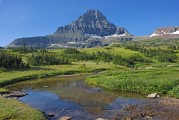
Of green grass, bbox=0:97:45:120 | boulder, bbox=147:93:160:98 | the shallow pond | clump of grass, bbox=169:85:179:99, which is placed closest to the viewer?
green grass, bbox=0:97:45:120

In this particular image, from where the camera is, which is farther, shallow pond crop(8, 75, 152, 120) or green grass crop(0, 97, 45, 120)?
shallow pond crop(8, 75, 152, 120)

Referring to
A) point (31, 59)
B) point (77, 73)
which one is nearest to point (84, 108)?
point (77, 73)

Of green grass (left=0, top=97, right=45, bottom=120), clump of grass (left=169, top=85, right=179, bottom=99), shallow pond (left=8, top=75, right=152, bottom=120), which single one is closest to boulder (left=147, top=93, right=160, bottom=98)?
shallow pond (left=8, top=75, right=152, bottom=120)

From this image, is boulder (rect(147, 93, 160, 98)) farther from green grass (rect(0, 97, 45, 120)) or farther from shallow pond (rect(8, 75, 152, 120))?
green grass (rect(0, 97, 45, 120))

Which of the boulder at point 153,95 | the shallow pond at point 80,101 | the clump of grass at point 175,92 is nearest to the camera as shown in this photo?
the shallow pond at point 80,101

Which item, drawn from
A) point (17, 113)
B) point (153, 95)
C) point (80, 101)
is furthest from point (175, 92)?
point (17, 113)

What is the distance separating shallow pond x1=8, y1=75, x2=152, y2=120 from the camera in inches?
1618

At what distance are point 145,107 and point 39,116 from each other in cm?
1639

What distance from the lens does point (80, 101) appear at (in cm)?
5019

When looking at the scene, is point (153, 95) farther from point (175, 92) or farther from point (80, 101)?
point (80, 101)

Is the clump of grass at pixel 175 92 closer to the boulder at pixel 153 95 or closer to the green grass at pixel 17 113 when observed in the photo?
the boulder at pixel 153 95

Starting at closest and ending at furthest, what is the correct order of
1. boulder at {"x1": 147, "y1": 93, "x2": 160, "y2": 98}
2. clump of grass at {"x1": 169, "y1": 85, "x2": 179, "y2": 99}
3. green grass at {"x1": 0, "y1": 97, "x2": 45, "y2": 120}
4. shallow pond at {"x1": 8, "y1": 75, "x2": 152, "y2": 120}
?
green grass at {"x1": 0, "y1": 97, "x2": 45, "y2": 120} → shallow pond at {"x1": 8, "y1": 75, "x2": 152, "y2": 120} → clump of grass at {"x1": 169, "y1": 85, "x2": 179, "y2": 99} → boulder at {"x1": 147, "y1": 93, "x2": 160, "y2": 98}

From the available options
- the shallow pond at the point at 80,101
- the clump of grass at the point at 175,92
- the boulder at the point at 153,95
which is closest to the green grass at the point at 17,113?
the shallow pond at the point at 80,101

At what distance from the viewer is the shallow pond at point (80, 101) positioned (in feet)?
135
